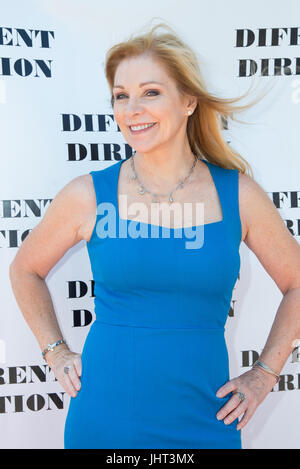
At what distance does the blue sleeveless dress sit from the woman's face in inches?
9.1

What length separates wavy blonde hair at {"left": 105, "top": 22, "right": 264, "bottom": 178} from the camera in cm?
133

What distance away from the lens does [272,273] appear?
1479 millimetres

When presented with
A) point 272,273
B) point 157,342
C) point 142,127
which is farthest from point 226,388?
point 142,127


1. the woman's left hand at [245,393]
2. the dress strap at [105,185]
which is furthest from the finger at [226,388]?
the dress strap at [105,185]

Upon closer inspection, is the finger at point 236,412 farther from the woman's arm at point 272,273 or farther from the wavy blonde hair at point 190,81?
the wavy blonde hair at point 190,81

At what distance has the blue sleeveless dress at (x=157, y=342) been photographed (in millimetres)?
1239

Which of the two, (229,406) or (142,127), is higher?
(142,127)

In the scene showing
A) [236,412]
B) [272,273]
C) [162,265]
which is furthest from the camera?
[272,273]

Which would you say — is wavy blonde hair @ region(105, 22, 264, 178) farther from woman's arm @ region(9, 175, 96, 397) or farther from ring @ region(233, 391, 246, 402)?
ring @ region(233, 391, 246, 402)

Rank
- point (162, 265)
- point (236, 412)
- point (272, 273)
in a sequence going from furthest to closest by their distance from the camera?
point (272, 273) < point (236, 412) < point (162, 265)

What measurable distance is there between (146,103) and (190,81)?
14 centimetres

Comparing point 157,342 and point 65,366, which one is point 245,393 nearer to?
point 157,342

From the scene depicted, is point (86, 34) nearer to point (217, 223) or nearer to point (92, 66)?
point (92, 66)
